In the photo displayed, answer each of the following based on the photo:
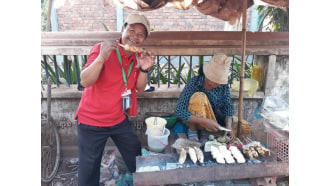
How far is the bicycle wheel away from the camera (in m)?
3.23

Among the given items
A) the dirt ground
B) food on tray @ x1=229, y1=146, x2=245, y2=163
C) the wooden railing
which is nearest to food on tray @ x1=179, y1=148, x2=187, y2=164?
food on tray @ x1=229, y1=146, x2=245, y2=163

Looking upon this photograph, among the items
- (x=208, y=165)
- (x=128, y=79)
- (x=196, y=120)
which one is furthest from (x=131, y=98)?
(x=208, y=165)

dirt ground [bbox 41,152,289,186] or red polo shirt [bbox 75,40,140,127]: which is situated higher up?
red polo shirt [bbox 75,40,140,127]

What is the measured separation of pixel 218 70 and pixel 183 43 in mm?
936

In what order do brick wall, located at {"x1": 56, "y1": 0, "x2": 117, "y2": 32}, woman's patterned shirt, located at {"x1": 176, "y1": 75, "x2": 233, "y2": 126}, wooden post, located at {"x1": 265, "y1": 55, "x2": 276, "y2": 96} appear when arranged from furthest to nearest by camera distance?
1. brick wall, located at {"x1": 56, "y1": 0, "x2": 117, "y2": 32}
2. wooden post, located at {"x1": 265, "y1": 55, "x2": 276, "y2": 96}
3. woman's patterned shirt, located at {"x1": 176, "y1": 75, "x2": 233, "y2": 126}

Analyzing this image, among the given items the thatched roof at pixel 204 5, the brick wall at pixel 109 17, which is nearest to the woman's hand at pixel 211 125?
the thatched roof at pixel 204 5

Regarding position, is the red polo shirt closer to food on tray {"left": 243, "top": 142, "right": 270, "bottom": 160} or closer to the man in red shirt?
the man in red shirt

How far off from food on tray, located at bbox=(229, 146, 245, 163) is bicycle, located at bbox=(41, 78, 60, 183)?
100 inches

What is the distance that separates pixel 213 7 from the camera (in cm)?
348

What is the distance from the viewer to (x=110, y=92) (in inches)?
88.7

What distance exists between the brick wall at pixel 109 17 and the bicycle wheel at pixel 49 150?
565 centimetres

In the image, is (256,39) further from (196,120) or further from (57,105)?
(57,105)

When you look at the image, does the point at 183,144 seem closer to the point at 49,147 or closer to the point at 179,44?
the point at 179,44

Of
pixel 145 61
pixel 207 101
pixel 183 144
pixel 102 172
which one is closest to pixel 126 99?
pixel 145 61
